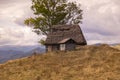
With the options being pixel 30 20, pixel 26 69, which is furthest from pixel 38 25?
pixel 26 69

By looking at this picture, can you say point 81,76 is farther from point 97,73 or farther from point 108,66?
point 108,66

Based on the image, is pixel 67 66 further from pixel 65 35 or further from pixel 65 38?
pixel 65 35

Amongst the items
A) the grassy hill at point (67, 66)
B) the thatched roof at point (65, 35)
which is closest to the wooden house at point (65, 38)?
the thatched roof at point (65, 35)

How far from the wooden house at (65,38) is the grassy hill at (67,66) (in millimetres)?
4238

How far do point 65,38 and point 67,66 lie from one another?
18.9 meters

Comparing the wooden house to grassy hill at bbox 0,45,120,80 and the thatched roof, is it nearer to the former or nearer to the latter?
the thatched roof

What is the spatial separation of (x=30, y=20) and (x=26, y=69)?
107 feet

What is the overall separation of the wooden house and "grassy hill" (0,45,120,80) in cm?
424

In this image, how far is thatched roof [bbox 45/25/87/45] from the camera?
73875 millimetres

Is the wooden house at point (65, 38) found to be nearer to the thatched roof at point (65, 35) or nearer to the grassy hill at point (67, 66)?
the thatched roof at point (65, 35)

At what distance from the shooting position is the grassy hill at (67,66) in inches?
1980

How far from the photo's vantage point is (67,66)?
56.4 metres

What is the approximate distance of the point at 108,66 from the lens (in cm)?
5472

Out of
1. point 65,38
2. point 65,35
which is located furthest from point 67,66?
point 65,35
